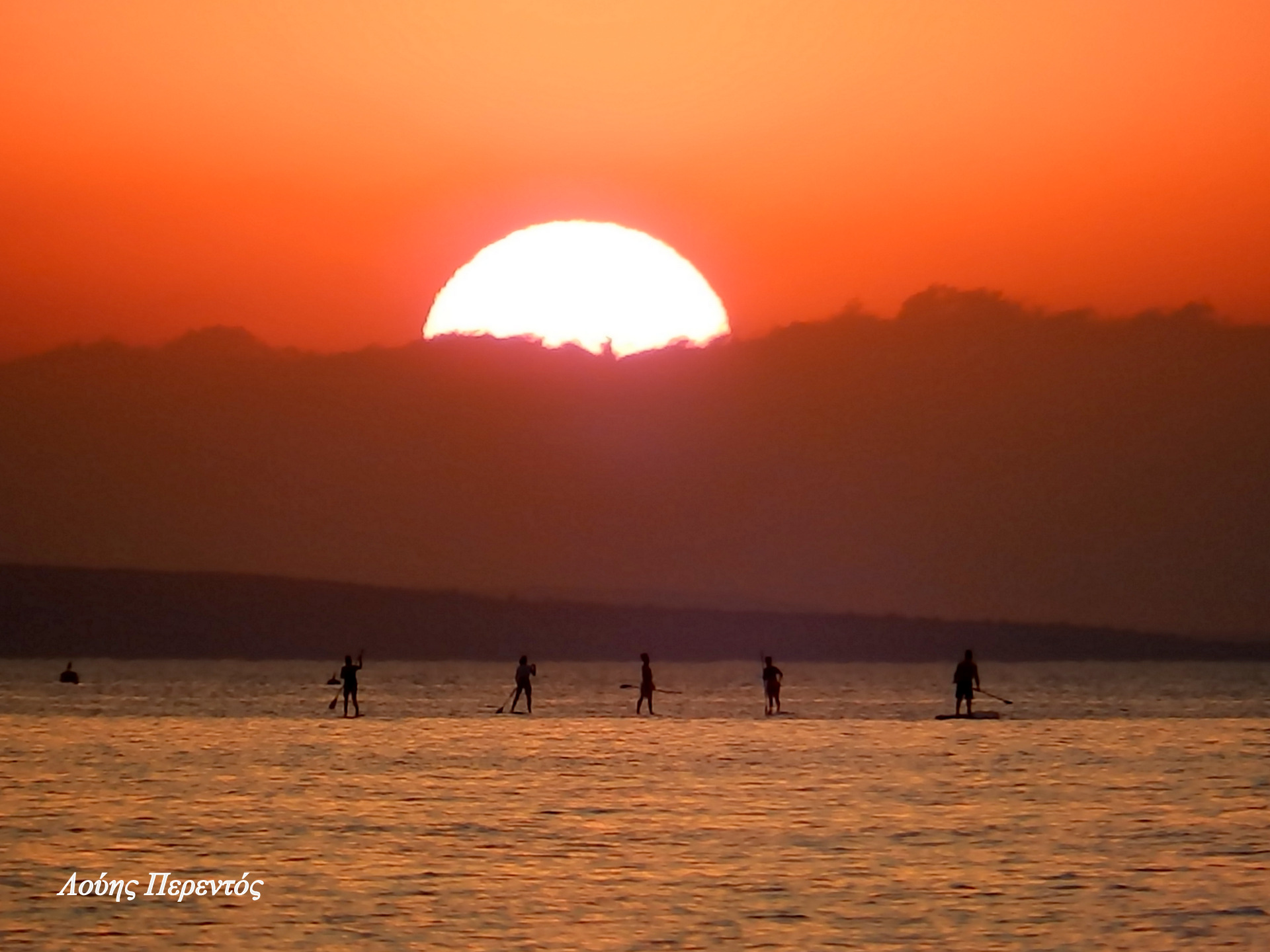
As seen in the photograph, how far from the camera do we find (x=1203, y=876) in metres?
22.5

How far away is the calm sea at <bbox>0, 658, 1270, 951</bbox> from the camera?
1905 cm

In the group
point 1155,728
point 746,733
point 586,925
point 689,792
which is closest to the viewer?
point 586,925

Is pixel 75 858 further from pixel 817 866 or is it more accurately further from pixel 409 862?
pixel 817 866

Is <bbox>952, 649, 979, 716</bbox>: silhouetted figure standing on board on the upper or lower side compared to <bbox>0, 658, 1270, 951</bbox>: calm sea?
upper

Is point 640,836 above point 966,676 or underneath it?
underneath

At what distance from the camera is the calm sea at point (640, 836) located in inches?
750

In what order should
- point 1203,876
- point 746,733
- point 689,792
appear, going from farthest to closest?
point 746,733
point 689,792
point 1203,876

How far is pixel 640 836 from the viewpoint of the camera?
1029 inches

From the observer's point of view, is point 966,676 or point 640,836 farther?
point 966,676

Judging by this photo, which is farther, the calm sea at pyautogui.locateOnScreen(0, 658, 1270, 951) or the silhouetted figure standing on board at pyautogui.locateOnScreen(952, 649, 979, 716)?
the silhouetted figure standing on board at pyautogui.locateOnScreen(952, 649, 979, 716)

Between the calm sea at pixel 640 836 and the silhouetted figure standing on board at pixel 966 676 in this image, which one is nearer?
the calm sea at pixel 640 836

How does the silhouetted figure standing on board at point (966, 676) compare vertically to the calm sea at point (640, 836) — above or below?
above

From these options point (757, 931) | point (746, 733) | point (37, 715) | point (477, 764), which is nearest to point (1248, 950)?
point (757, 931)

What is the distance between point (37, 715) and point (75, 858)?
1585 inches
